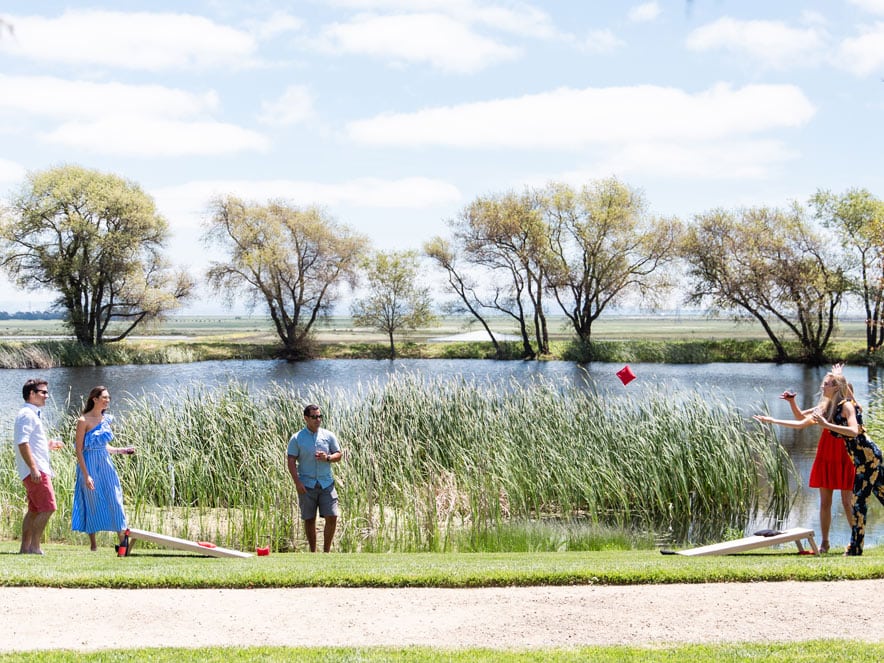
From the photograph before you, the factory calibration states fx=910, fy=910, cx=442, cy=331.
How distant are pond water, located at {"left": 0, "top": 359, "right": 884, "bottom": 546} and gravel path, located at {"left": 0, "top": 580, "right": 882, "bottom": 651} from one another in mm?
13404

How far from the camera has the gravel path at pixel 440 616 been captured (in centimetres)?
663

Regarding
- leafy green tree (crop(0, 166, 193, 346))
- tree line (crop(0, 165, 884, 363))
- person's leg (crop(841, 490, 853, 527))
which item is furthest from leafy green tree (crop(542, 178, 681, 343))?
person's leg (crop(841, 490, 853, 527))

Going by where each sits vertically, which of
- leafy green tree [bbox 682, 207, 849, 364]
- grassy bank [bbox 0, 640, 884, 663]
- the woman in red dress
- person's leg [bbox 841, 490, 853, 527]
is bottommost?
grassy bank [bbox 0, 640, 884, 663]

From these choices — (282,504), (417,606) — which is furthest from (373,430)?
(417,606)

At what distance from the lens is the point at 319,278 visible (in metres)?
62.3

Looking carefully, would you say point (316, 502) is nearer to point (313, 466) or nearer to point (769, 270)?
point (313, 466)

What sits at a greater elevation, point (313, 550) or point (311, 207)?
point (311, 207)

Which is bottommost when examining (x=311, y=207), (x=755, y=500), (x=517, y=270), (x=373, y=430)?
(x=755, y=500)

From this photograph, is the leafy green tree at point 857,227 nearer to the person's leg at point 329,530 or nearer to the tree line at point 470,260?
the tree line at point 470,260

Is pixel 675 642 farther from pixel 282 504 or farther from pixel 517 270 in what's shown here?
pixel 517 270

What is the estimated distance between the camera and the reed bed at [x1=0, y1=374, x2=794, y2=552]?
12.6 m

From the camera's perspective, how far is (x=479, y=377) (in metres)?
40.8

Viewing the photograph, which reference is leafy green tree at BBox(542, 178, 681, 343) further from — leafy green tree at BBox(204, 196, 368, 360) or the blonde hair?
the blonde hair

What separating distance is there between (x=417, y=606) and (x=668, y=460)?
832cm
